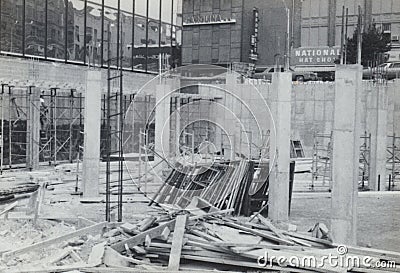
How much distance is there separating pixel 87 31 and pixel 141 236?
15.3 metres

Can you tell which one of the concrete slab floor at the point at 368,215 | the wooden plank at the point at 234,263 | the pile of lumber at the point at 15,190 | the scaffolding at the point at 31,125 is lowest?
the concrete slab floor at the point at 368,215

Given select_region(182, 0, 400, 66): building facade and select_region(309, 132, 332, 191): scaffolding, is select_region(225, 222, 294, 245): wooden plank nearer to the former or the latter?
select_region(182, 0, 400, 66): building facade

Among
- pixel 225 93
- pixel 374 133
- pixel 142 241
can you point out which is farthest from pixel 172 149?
pixel 142 241

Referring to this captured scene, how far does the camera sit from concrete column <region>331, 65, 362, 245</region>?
1065 cm

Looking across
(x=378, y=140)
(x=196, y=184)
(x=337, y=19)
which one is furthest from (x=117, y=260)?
(x=337, y=19)

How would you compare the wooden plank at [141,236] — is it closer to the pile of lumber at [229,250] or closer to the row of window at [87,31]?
the pile of lumber at [229,250]

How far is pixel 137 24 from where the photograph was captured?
85.0ft

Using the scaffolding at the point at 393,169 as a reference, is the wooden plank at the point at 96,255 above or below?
below

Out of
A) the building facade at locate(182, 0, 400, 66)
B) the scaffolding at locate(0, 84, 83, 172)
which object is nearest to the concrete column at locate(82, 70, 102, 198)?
the scaffolding at locate(0, 84, 83, 172)

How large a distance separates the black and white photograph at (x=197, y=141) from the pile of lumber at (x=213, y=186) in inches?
2.0

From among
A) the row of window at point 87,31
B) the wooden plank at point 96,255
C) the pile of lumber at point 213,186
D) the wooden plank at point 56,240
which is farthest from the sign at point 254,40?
the wooden plank at point 96,255

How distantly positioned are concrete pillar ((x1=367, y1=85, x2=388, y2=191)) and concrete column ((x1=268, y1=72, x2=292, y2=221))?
647cm

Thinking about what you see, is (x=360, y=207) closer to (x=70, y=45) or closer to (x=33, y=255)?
(x=33, y=255)

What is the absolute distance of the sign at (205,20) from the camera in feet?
62.7
